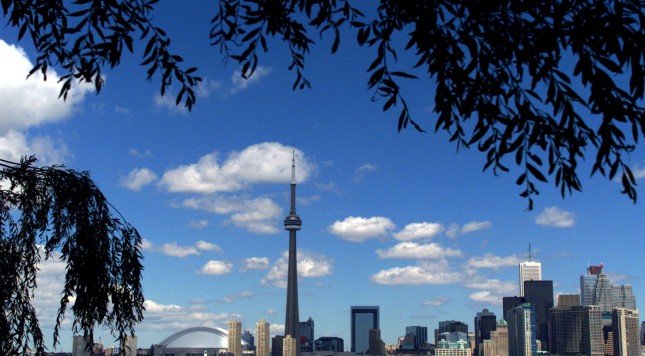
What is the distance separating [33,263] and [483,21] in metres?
11.5

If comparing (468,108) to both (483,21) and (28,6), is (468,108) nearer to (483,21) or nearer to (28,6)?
(483,21)

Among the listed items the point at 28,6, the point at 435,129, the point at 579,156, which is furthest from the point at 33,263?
the point at 579,156

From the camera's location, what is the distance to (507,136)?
797cm

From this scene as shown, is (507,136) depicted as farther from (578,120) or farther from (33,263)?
(33,263)

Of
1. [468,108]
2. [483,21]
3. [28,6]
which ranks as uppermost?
[28,6]

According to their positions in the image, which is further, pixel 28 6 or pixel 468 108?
pixel 28 6

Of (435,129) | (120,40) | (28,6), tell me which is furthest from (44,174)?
(435,129)

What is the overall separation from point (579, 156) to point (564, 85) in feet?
2.49

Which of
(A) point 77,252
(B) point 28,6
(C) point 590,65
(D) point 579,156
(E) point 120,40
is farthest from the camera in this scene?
(A) point 77,252

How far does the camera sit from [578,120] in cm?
776

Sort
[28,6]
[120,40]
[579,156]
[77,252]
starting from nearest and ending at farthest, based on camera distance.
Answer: [579,156] < [120,40] < [28,6] < [77,252]

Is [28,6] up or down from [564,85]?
up

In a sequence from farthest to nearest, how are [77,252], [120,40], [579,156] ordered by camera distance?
[77,252], [120,40], [579,156]

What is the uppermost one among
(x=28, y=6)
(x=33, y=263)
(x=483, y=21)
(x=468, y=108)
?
(x=28, y=6)
